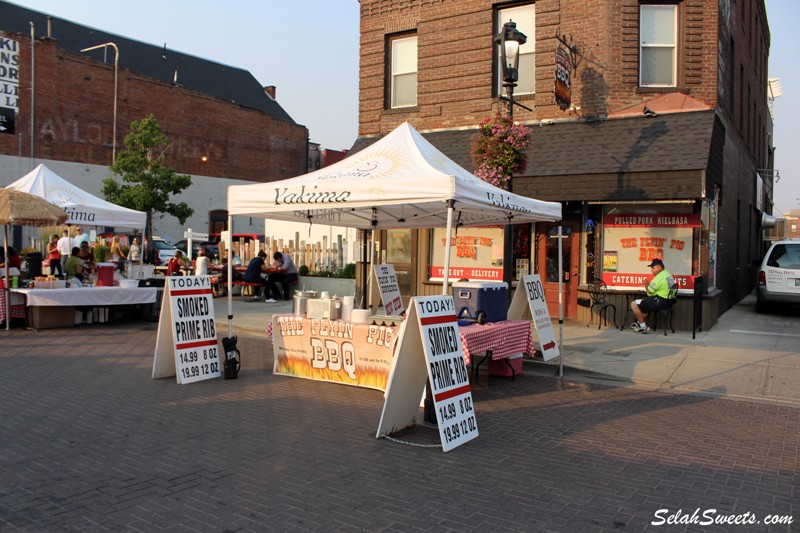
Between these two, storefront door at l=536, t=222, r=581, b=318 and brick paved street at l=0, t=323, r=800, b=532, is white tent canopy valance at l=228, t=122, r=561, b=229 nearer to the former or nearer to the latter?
brick paved street at l=0, t=323, r=800, b=532

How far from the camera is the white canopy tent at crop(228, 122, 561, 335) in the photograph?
7.40m

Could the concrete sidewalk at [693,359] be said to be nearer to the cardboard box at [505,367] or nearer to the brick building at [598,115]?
the cardboard box at [505,367]

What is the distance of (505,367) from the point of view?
30.8 feet

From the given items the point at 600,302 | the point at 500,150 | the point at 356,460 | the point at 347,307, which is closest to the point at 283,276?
the point at 600,302

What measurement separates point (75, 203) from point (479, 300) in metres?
12.3

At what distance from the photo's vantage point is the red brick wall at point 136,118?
33.9m

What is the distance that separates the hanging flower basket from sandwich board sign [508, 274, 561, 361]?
84.2 inches

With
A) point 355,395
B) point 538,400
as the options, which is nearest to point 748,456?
point 538,400

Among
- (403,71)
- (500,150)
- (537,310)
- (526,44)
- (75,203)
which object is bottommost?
(537,310)

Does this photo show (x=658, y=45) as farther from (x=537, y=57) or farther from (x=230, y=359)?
(x=230, y=359)

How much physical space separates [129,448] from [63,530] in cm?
169

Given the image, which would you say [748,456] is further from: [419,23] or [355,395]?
[419,23]

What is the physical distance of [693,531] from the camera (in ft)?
13.9

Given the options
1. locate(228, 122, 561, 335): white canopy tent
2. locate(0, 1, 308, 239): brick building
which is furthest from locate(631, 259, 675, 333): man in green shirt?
locate(0, 1, 308, 239): brick building
